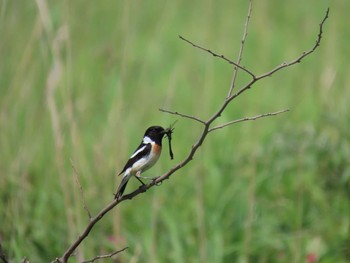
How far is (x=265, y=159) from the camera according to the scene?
497 cm

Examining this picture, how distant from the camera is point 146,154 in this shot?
176 centimetres

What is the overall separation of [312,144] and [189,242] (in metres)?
1.14

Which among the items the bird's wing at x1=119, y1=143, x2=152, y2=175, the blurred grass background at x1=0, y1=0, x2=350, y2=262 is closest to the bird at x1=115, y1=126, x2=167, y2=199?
the bird's wing at x1=119, y1=143, x2=152, y2=175

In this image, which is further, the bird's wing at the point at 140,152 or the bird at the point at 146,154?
the bird's wing at the point at 140,152

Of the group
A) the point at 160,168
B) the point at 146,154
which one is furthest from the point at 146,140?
the point at 160,168

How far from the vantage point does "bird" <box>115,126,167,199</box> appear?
1591 mm

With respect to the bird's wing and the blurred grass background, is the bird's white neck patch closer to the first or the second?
the bird's wing

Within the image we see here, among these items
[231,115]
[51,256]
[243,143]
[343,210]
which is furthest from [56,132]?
[231,115]

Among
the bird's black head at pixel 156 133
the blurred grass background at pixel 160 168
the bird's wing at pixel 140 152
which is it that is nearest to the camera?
the bird's black head at pixel 156 133

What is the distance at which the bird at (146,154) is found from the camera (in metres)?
1.59

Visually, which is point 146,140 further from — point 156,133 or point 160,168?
point 160,168

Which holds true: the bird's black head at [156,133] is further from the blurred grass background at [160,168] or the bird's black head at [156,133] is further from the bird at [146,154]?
the blurred grass background at [160,168]

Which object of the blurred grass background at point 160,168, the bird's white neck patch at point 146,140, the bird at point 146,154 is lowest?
the bird at point 146,154

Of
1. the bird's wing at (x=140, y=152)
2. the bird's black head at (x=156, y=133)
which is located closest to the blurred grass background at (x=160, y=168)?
the bird's wing at (x=140, y=152)
